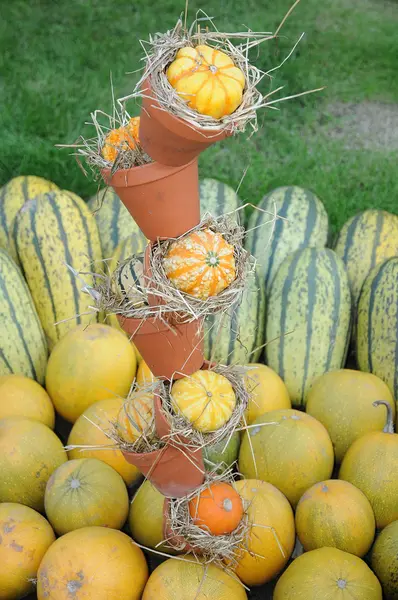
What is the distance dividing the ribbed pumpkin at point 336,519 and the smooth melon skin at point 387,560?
2.0 inches

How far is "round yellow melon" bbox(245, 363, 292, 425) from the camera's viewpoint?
10.1ft

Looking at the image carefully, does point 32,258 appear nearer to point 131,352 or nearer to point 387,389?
point 131,352

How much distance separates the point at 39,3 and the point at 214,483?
13.8 ft

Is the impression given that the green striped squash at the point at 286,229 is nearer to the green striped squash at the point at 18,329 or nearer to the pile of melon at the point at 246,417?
the pile of melon at the point at 246,417

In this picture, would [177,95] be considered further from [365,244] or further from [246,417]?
[365,244]

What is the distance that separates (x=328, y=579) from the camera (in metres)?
2.24

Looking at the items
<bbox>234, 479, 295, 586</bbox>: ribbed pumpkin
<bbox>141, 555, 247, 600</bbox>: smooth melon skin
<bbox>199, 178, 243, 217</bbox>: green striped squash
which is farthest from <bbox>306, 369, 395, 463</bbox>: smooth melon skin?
<bbox>199, 178, 243, 217</bbox>: green striped squash

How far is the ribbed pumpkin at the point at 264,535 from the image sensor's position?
95.8 inches

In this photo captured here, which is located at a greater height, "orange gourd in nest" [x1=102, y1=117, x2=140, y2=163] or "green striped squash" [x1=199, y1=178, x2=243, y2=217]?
"orange gourd in nest" [x1=102, y1=117, x2=140, y2=163]

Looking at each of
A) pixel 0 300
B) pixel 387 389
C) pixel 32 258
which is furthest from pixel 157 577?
pixel 32 258

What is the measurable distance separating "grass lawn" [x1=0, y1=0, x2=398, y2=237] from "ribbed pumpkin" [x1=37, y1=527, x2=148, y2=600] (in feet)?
8.34

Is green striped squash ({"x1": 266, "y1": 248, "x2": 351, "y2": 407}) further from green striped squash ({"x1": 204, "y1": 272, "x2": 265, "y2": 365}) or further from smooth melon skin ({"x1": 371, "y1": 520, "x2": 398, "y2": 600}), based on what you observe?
smooth melon skin ({"x1": 371, "y1": 520, "x2": 398, "y2": 600})

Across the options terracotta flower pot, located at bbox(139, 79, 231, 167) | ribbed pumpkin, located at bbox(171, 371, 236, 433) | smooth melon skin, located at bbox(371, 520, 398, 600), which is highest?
terracotta flower pot, located at bbox(139, 79, 231, 167)

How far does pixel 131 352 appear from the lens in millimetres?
3252
